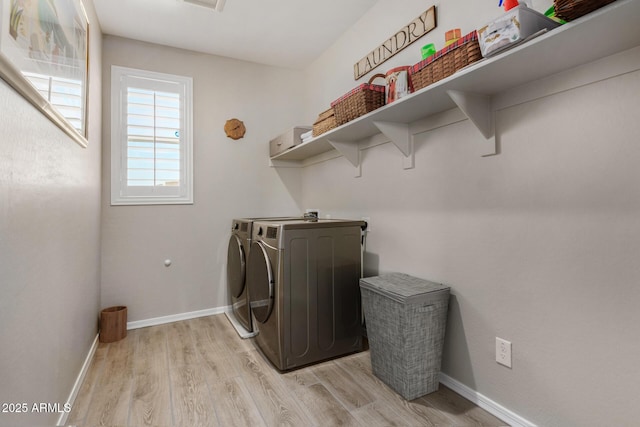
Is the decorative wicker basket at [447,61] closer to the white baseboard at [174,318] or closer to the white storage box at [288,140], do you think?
the white storage box at [288,140]

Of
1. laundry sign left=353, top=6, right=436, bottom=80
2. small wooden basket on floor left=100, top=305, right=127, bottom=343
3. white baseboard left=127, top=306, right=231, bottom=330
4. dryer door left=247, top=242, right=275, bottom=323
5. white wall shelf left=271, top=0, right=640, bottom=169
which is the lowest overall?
white baseboard left=127, top=306, right=231, bottom=330

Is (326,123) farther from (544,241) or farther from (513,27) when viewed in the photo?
(544,241)

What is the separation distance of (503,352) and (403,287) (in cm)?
53

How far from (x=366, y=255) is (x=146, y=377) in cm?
163

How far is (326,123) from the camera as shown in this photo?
7.52 ft

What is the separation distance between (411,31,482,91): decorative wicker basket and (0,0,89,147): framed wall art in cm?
148

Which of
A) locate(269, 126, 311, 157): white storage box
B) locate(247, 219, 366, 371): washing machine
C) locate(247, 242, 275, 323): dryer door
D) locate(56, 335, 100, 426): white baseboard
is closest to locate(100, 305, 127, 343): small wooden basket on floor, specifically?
locate(56, 335, 100, 426): white baseboard

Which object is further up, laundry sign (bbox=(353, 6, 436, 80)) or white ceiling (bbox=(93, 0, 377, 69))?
white ceiling (bbox=(93, 0, 377, 69))

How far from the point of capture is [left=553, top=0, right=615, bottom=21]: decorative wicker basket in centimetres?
88

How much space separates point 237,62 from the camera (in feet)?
10.4

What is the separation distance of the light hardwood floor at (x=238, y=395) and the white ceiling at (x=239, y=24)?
2.48 m

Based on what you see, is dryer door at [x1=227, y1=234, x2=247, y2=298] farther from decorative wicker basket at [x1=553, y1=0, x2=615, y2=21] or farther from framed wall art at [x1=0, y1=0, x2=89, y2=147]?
decorative wicker basket at [x1=553, y1=0, x2=615, y2=21]

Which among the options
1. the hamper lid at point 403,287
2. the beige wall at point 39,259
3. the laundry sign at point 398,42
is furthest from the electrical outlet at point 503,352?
the beige wall at point 39,259

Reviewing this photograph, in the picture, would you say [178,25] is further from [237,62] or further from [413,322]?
[413,322]
